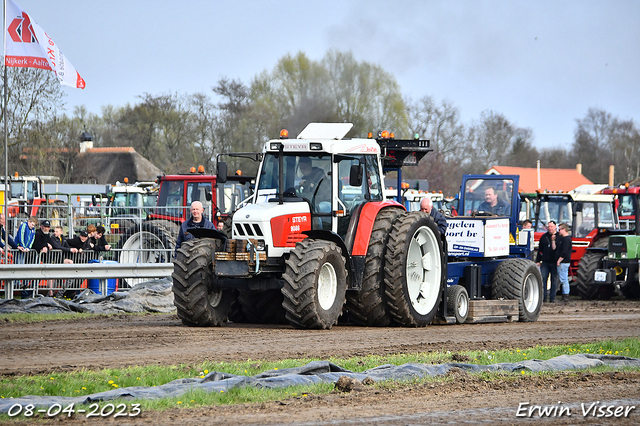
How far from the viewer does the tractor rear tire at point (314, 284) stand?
10.8 m

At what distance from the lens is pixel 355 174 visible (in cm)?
1148

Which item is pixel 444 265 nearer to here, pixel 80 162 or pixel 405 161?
pixel 405 161

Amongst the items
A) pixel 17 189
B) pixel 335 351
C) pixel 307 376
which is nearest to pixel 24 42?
pixel 335 351

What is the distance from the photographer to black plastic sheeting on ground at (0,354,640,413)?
19.7 ft

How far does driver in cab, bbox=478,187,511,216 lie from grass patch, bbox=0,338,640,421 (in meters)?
6.79

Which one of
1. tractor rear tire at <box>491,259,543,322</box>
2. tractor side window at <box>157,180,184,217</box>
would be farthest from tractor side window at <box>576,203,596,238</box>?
tractor side window at <box>157,180,184,217</box>

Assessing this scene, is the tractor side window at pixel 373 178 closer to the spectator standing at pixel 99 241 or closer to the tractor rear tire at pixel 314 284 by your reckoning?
the tractor rear tire at pixel 314 284

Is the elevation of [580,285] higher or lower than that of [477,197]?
lower

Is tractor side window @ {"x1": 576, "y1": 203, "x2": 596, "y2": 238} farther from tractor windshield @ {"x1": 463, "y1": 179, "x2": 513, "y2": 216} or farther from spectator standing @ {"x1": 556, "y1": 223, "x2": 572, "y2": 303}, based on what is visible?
tractor windshield @ {"x1": 463, "y1": 179, "x2": 513, "y2": 216}

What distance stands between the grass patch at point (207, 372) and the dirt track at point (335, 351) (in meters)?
0.25

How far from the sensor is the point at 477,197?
1667 centimetres

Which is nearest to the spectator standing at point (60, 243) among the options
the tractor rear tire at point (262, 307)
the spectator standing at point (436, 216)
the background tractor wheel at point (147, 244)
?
the background tractor wheel at point (147, 244)

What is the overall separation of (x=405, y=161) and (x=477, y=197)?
3.49 meters

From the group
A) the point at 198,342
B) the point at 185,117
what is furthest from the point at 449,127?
the point at 198,342
